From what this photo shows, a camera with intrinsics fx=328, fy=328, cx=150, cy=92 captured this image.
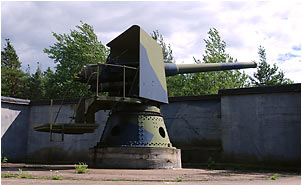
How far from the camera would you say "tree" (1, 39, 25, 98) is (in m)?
37.5

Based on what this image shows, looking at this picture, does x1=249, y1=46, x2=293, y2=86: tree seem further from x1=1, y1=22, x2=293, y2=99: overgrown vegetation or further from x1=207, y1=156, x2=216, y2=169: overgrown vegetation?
x1=207, y1=156, x2=216, y2=169: overgrown vegetation

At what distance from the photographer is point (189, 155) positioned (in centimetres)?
1450

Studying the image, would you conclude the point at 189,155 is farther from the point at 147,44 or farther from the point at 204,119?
the point at 147,44

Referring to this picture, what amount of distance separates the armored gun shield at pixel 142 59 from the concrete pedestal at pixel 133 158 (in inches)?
62.6

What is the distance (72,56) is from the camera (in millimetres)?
32594

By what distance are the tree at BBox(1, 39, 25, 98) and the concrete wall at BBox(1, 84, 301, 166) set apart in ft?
67.0

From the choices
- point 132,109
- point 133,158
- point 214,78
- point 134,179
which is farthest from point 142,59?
point 214,78

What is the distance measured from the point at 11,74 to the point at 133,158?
34403mm

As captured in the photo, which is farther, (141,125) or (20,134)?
(20,134)

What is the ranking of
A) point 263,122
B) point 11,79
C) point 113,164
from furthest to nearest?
point 11,79, point 263,122, point 113,164

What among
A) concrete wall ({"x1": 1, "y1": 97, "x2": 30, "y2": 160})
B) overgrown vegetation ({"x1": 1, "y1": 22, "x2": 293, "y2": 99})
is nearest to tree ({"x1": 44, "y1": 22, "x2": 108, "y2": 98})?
overgrown vegetation ({"x1": 1, "y1": 22, "x2": 293, "y2": 99})

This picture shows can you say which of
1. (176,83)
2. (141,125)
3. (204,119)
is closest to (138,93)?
(141,125)

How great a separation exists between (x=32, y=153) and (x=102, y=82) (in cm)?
856

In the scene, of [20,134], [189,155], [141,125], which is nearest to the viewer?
[141,125]
